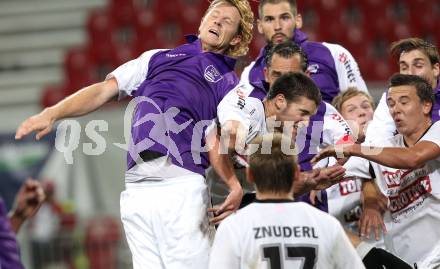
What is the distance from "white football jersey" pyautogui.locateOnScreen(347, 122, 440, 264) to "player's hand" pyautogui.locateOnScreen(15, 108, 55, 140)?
1657mm

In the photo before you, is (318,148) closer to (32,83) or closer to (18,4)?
(32,83)

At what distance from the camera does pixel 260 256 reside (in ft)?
11.5

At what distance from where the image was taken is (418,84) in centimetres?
474

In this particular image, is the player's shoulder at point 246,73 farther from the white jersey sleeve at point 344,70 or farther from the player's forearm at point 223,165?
the player's forearm at point 223,165

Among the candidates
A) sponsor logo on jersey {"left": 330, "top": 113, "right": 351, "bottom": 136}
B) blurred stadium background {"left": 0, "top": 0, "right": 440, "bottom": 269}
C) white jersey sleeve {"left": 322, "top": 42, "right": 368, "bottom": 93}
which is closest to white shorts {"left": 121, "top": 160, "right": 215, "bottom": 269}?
sponsor logo on jersey {"left": 330, "top": 113, "right": 351, "bottom": 136}

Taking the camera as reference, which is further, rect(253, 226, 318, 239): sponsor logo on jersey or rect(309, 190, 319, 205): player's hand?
rect(309, 190, 319, 205): player's hand

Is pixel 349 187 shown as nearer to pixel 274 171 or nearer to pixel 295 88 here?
pixel 295 88

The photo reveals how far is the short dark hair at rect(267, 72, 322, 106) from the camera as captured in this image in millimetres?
4480

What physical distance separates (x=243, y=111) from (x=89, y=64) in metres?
7.24

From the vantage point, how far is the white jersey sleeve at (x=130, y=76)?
4667mm

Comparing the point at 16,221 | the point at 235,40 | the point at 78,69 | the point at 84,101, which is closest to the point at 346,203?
the point at 235,40

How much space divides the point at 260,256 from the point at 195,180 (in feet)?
3.35

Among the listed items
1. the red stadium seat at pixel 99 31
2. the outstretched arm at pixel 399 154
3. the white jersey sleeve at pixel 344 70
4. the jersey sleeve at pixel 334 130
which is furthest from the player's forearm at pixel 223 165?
the red stadium seat at pixel 99 31

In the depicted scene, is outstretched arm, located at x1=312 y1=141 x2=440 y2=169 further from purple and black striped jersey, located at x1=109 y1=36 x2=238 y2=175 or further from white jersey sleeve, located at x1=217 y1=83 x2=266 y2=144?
purple and black striped jersey, located at x1=109 y1=36 x2=238 y2=175
